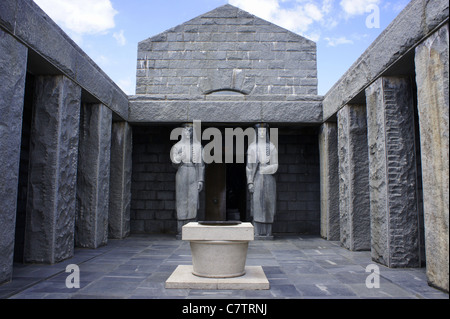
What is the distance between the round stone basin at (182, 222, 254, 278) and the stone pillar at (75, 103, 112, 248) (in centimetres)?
262

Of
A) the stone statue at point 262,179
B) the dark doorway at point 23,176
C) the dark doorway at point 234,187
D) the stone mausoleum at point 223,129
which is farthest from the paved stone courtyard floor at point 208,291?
the dark doorway at point 234,187

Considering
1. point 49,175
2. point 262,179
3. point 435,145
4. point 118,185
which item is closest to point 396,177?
point 435,145

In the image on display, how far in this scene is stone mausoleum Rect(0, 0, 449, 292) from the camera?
11.1 ft

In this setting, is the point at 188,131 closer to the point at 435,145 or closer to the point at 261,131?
the point at 261,131

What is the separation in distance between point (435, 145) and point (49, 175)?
168 inches

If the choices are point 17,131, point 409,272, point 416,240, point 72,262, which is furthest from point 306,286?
point 17,131

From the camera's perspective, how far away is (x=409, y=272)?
12.9ft

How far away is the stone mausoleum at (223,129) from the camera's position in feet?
11.1

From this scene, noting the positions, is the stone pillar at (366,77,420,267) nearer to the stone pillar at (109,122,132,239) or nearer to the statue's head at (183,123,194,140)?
the statue's head at (183,123,194,140)

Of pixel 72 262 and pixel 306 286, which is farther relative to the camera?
pixel 72 262

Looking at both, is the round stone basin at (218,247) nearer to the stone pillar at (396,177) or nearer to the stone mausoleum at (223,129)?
the stone mausoleum at (223,129)

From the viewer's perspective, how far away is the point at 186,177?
6.69 metres
